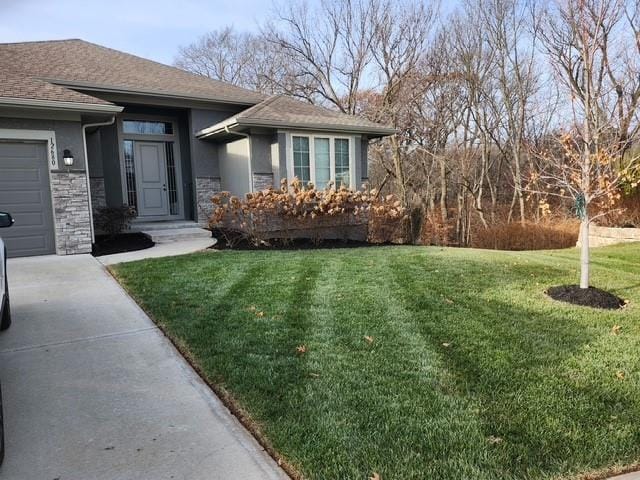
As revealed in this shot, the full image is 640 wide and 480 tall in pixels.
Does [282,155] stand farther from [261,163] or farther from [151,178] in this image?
[151,178]

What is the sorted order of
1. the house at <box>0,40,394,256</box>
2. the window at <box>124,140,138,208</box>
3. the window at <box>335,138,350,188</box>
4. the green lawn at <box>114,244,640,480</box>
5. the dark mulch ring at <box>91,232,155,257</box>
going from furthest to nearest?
1. the window at <box>335,138,350,188</box>
2. the window at <box>124,140,138,208</box>
3. the dark mulch ring at <box>91,232,155,257</box>
4. the house at <box>0,40,394,256</box>
5. the green lawn at <box>114,244,640,480</box>

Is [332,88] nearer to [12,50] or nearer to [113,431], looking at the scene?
[12,50]

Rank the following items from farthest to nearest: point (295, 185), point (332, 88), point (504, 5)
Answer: point (332, 88)
point (504, 5)
point (295, 185)

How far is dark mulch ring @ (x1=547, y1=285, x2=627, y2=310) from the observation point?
502 centimetres

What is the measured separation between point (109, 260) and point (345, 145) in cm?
669

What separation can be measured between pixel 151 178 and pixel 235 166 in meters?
2.45

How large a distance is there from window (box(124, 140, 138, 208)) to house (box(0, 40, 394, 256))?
3 centimetres

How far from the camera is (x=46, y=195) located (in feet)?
28.4

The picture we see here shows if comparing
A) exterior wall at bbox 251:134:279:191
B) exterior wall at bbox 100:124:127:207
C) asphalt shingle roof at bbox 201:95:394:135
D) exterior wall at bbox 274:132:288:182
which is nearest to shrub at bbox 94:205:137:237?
exterior wall at bbox 100:124:127:207

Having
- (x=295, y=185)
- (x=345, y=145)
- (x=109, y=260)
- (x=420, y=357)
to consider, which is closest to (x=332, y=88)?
(x=345, y=145)

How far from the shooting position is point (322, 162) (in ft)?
38.8

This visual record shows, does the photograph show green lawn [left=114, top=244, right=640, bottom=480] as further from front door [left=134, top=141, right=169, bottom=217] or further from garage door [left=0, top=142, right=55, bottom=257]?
front door [left=134, top=141, right=169, bottom=217]

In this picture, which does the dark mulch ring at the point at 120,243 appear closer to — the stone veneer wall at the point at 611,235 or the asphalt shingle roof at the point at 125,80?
the asphalt shingle roof at the point at 125,80

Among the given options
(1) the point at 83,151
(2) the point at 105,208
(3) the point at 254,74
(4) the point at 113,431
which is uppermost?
(3) the point at 254,74
